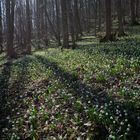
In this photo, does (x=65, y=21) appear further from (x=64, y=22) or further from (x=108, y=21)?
(x=108, y=21)

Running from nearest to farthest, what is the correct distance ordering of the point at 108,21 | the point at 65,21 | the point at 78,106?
the point at 78,106 → the point at 108,21 → the point at 65,21

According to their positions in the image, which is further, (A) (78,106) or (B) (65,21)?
(B) (65,21)

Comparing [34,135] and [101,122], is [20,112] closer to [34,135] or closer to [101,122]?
[34,135]

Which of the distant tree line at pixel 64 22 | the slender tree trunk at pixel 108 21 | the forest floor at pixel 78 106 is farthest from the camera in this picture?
the distant tree line at pixel 64 22

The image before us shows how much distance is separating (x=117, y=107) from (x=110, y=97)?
1.26 m

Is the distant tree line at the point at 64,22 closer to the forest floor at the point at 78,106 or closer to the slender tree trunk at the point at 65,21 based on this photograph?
the slender tree trunk at the point at 65,21

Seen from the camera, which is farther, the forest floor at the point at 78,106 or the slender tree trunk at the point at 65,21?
the slender tree trunk at the point at 65,21

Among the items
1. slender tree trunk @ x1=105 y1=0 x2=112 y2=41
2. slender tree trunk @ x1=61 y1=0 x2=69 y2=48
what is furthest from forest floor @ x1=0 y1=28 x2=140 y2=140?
slender tree trunk @ x1=61 y1=0 x2=69 y2=48

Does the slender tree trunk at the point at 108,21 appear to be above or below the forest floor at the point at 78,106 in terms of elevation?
above

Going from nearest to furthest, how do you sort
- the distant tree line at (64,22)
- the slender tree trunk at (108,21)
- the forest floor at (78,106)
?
1. the forest floor at (78,106)
2. the slender tree trunk at (108,21)
3. the distant tree line at (64,22)

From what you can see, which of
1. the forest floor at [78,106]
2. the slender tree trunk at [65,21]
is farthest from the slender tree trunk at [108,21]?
the forest floor at [78,106]

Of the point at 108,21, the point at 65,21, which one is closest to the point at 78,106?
the point at 108,21

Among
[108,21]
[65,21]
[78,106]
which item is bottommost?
[78,106]

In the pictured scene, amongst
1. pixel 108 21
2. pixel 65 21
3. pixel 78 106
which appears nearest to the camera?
pixel 78 106
